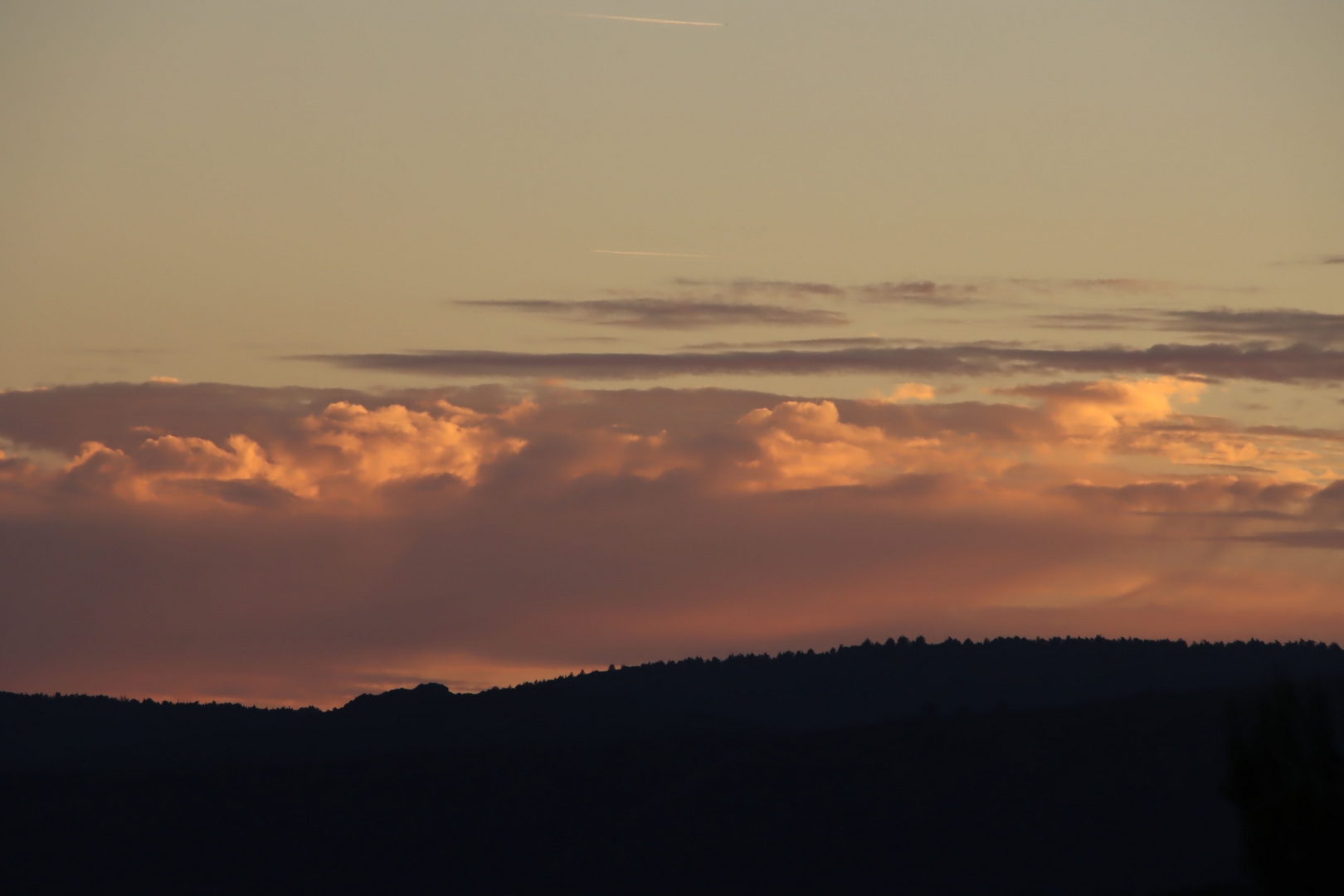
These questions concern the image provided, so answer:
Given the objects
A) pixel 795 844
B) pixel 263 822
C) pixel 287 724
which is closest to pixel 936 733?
pixel 795 844

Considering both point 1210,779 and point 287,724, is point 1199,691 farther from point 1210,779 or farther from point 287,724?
point 287,724

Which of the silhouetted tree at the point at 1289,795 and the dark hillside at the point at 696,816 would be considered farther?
the dark hillside at the point at 696,816

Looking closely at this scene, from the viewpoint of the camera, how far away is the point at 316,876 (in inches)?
5241

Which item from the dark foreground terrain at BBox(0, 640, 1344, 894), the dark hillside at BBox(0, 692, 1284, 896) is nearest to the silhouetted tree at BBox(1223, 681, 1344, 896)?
the dark foreground terrain at BBox(0, 640, 1344, 894)

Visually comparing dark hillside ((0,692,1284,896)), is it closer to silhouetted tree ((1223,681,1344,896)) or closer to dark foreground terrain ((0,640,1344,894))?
dark foreground terrain ((0,640,1344,894))

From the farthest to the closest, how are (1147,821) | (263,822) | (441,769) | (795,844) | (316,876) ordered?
1. (441,769)
2. (263,822)
3. (316,876)
4. (795,844)
5. (1147,821)

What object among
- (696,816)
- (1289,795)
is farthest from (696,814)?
(1289,795)

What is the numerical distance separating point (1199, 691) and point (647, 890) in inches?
1965

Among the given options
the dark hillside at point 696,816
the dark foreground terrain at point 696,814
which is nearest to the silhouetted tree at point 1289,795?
the dark foreground terrain at point 696,814

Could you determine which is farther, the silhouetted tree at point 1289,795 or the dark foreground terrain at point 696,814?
the dark foreground terrain at point 696,814

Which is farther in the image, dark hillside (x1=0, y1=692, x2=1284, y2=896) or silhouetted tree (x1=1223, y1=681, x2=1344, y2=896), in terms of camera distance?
dark hillside (x1=0, y1=692, x2=1284, y2=896)

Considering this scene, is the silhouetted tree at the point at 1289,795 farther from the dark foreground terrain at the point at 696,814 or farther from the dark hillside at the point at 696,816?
the dark hillside at the point at 696,816

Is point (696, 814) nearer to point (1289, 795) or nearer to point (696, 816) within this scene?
point (696, 816)

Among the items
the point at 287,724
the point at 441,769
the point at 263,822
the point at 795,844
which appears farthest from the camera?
the point at 287,724
